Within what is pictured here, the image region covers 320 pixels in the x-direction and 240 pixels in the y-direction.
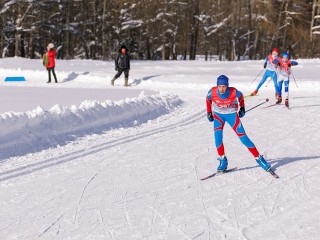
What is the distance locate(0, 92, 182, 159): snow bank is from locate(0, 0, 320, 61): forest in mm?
24827

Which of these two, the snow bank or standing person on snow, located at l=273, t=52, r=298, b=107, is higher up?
standing person on snow, located at l=273, t=52, r=298, b=107

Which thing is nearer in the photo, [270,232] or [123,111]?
[270,232]

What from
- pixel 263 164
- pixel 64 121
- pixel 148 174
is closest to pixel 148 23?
pixel 64 121

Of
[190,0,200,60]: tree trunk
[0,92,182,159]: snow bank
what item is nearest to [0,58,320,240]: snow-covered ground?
[0,92,182,159]: snow bank

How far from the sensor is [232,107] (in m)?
6.64

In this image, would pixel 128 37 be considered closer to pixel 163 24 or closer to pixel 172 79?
pixel 163 24

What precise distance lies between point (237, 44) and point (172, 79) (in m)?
25.5

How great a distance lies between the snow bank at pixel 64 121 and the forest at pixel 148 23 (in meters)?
24.8

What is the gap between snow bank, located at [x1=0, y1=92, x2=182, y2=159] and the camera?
8641 mm

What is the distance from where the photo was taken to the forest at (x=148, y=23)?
37156 millimetres

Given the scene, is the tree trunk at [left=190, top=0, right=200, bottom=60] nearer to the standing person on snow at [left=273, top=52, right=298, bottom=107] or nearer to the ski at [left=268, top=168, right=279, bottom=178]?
the standing person on snow at [left=273, top=52, right=298, bottom=107]

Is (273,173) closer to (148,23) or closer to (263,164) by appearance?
(263,164)

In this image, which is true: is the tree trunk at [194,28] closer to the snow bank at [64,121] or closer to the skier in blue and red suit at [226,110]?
the snow bank at [64,121]

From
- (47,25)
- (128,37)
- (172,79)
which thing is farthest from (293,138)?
(128,37)
